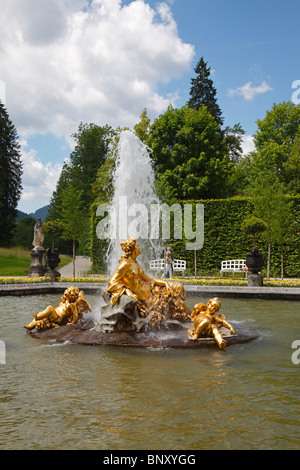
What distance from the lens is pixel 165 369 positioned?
6395mm

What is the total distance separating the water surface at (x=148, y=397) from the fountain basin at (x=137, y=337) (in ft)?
0.63

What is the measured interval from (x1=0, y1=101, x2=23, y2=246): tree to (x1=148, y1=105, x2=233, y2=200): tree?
1945 centimetres

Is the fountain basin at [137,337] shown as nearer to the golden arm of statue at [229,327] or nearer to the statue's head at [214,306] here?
the golden arm of statue at [229,327]

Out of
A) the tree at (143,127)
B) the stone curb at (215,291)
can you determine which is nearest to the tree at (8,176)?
the tree at (143,127)

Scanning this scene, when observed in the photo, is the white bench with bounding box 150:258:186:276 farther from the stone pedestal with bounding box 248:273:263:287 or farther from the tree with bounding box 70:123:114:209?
the tree with bounding box 70:123:114:209

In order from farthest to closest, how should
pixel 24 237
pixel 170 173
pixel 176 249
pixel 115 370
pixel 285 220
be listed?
pixel 24 237
pixel 170 173
pixel 176 249
pixel 285 220
pixel 115 370

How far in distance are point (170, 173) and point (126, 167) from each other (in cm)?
1378

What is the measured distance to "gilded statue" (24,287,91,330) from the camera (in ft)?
29.3

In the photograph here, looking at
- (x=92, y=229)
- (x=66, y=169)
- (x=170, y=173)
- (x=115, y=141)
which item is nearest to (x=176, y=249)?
(x=92, y=229)

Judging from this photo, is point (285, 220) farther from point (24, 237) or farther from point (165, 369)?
point (24, 237)

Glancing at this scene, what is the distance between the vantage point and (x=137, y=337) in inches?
321

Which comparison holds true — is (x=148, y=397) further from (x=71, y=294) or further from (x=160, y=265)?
(x=160, y=265)

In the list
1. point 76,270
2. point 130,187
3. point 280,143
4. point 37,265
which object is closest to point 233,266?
Answer: point 130,187

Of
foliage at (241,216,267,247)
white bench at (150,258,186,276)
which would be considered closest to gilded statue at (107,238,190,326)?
foliage at (241,216,267,247)
